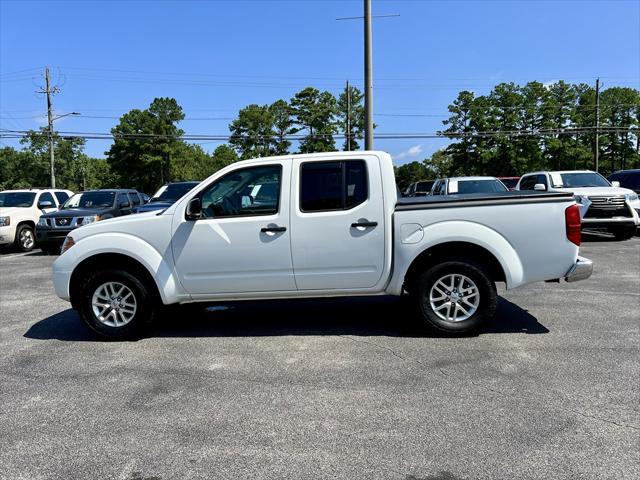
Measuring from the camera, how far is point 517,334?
553 centimetres

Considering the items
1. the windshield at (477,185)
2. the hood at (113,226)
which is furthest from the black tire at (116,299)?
the windshield at (477,185)

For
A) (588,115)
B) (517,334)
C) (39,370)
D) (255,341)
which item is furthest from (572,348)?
(588,115)

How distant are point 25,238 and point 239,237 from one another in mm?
13034

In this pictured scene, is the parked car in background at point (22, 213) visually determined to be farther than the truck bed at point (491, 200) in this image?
Yes

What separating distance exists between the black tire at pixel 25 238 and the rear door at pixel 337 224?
43.3ft

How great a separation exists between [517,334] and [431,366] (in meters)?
1.47

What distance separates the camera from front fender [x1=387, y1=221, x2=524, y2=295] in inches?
206

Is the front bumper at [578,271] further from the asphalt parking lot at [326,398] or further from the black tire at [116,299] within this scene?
the black tire at [116,299]

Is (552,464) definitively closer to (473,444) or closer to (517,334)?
(473,444)

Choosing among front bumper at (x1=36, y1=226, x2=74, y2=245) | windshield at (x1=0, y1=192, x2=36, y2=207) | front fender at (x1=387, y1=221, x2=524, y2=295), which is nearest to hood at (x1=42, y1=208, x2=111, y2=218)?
front bumper at (x1=36, y1=226, x2=74, y2=245)

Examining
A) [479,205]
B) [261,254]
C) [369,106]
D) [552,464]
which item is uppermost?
[369,106]

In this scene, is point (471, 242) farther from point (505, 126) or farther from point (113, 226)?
point (505, 126)

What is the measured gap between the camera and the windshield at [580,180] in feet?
47.4

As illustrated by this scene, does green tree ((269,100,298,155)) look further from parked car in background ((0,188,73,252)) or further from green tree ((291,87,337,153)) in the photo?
parked car in background ((0,188,73,252))
